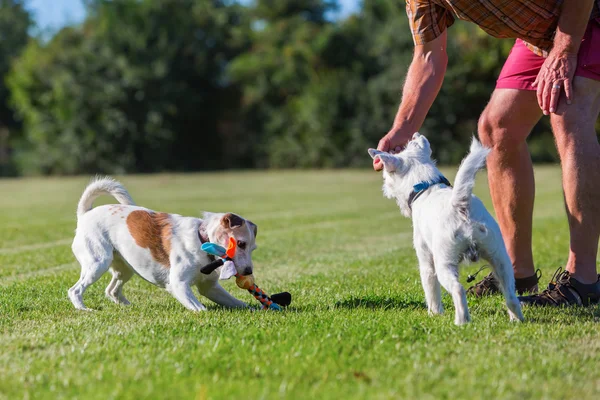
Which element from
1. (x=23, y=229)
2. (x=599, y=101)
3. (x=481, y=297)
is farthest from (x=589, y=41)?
(x=23, y=229)

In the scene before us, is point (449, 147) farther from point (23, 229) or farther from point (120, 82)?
point (23, 229)

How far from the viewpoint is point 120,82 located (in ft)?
132

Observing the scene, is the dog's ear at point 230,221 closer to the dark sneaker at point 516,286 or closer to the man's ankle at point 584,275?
the dark sneaker at point 516,286

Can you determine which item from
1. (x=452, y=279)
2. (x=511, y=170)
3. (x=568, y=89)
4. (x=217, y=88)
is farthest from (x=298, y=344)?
(x=217, y=88)

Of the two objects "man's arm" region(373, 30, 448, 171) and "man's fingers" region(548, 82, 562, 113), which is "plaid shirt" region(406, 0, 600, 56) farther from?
"man's fingers" region(548, 82, 562, 113)

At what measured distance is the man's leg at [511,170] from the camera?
5.23m

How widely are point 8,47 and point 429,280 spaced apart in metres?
58.1

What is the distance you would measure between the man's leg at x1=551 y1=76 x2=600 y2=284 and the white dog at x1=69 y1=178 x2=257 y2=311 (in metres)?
2.12

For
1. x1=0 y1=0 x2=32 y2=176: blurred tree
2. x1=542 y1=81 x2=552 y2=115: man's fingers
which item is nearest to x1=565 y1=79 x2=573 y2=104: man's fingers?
x1=542 y1=81 x2=552 y2=115: man's fingers

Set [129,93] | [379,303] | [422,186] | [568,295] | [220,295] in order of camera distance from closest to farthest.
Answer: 1. [422,186]
2. [568,295]
3. [379,303]
4. [220,295]
5. [129,93]

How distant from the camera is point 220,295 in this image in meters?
5.23

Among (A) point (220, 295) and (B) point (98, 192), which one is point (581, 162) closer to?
(A) point (220, 295)

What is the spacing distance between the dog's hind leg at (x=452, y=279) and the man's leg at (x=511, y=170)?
1493 mm

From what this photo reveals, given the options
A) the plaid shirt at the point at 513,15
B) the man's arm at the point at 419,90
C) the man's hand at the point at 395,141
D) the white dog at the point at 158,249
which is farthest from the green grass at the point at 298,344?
the plaid shirt at the point at 513,15
